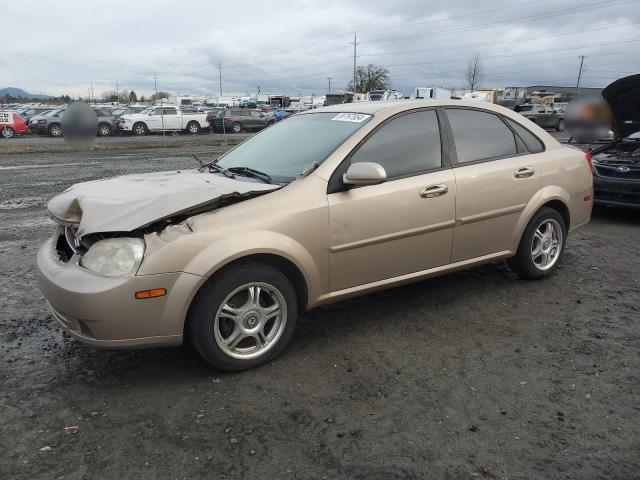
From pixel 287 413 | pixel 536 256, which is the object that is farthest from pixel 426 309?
pixel 287 413

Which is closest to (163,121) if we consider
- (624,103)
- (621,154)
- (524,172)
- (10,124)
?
(10,124)

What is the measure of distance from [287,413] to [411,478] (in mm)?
765

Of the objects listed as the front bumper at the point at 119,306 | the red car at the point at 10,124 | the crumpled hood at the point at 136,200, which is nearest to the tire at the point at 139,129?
the red car at the point at 10,124

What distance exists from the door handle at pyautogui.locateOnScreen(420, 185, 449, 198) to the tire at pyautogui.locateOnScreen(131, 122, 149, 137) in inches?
1130

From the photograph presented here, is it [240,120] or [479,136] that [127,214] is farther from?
[240,120]

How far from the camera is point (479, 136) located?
4.35 metres

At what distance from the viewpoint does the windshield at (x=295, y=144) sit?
371 cm

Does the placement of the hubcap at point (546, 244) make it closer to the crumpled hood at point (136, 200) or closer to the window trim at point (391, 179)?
the window trim at point (391, 179)

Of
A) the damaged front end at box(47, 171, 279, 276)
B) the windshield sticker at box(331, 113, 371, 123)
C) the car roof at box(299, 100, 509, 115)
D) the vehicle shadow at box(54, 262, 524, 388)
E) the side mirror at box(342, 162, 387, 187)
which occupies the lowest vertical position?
the vehicle shadow at box(54, 262, 524, 388)

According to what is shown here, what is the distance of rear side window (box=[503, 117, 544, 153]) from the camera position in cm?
464

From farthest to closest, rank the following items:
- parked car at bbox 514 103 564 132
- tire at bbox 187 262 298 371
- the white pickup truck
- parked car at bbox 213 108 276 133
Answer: parked car at bbox 213 108 276 133 → the white pickup truck → parked car at bbox 514 103 564 132 → tire at bbox 187 262 298 371

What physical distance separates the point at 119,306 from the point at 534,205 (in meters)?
3.37

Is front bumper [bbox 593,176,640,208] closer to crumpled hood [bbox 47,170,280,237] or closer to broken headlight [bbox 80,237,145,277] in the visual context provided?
crumpled hood [bbox 47,170,280,237]

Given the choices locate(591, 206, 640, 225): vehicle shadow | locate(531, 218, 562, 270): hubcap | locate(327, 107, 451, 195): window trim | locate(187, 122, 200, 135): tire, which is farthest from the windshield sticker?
locate(187, 122, 200, 135): tire
